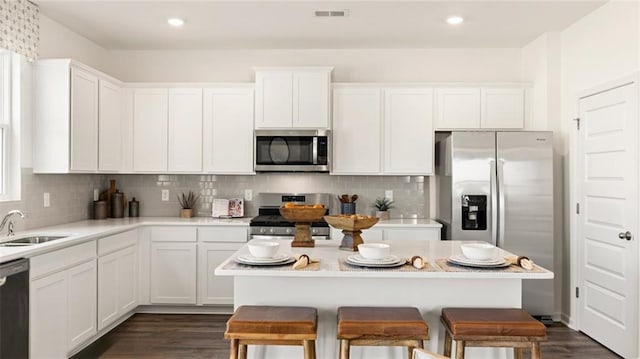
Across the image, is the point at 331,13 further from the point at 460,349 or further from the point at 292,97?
the point at 460,349

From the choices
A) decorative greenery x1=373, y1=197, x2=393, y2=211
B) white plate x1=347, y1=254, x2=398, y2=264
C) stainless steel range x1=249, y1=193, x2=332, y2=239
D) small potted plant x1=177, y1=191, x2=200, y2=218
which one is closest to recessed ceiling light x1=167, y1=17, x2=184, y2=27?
small potted plant x1=177, y1=191, x2=200, y2=218

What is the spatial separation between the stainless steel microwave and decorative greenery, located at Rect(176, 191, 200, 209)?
36.1 inches

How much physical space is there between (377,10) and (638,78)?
1963 millimetres

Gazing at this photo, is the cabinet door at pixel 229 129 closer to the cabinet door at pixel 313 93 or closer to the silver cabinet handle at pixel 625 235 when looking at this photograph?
the cabinet door at pixel 313 93

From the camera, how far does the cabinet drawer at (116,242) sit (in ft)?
11.8

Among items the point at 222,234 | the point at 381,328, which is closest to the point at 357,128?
the point at 222,234

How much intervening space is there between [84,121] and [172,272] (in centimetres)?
158

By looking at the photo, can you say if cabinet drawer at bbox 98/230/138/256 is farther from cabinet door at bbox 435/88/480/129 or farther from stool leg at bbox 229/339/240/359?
cabinet door at bbox 435/88/480/129

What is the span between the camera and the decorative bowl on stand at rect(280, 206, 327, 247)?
2564 mm

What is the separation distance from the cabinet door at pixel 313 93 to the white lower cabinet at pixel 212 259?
1.40m

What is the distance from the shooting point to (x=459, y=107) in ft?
15.1

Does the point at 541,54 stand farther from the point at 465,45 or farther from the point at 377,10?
the point at 377,10

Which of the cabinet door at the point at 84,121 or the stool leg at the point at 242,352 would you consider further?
the cabinet door at the point at 84,121

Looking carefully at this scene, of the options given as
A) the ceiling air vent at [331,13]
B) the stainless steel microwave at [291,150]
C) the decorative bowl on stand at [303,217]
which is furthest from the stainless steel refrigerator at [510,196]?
the decorative bowl on stand at [303,217]
